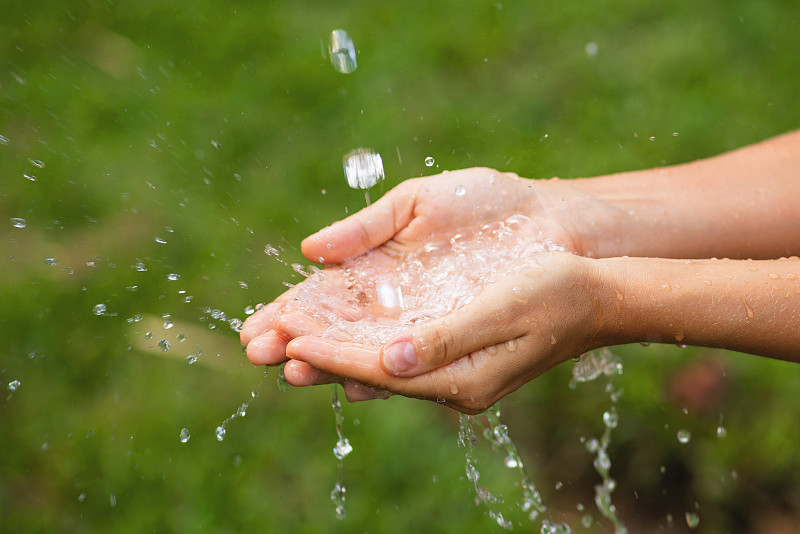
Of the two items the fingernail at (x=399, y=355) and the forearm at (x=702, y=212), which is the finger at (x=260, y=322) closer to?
the fingernail at (x=399, y=355)

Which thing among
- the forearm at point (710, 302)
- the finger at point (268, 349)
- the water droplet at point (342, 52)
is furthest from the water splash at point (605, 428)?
the water droplet at point (342, 52)

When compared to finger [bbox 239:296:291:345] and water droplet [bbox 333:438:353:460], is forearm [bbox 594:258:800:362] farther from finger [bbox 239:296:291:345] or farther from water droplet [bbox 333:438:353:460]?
water droplet [bbox 333:438:353:460]

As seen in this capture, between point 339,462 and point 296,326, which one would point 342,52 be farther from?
point 296,326

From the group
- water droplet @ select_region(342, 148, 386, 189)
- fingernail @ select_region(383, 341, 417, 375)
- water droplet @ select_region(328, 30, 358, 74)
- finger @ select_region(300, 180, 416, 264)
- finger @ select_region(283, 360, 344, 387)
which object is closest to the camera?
fingernail @ select_region(383, 341, 417, 375)

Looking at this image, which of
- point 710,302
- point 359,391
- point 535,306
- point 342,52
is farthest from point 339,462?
point 342,52

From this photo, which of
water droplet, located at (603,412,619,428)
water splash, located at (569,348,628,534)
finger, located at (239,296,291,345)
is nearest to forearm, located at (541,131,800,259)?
water splash, located at (569,348,628,534)

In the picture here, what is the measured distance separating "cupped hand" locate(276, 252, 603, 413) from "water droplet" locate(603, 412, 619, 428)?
954 millimetres

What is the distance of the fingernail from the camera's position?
5.96ft

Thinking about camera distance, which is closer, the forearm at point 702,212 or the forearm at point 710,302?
the forearm at point 710,302

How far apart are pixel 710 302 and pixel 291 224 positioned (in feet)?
7.03

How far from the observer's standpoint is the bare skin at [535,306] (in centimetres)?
189

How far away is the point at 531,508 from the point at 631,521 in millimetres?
422

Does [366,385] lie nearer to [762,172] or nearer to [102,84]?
[762,172]

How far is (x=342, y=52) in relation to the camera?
14.1ft
